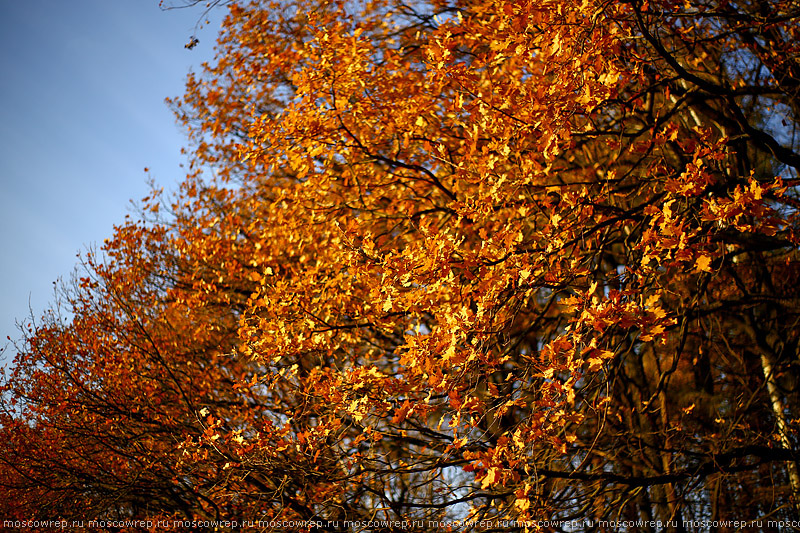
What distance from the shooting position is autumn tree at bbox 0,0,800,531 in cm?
381

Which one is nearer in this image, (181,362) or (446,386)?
(446,386)

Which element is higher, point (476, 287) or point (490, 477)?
point (476, 287)

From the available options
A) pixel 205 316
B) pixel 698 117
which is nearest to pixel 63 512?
pixel 205 316

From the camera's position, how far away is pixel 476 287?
4398 mm

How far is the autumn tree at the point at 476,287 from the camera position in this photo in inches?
150

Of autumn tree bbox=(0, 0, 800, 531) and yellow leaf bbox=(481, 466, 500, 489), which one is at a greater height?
autumn tree bbox=(0, 0, 800, 531)

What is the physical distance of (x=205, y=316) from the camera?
980cm

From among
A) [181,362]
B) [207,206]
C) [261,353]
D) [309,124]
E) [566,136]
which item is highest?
[207,206]

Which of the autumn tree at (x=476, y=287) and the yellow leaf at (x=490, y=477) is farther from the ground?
the autumn tree at (x=476, y=287)

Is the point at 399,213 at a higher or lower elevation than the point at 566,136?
higher

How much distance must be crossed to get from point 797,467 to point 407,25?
752 cm

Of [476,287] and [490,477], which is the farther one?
[476,287]

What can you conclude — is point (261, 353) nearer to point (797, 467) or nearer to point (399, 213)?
point (399, 213)

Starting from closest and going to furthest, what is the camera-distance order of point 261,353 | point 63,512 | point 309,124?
point 261,353 → point 309,124 → point 63,512
